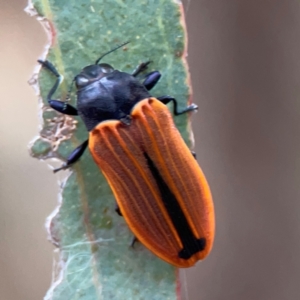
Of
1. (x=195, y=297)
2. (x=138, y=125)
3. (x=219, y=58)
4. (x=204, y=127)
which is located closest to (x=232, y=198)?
(x=204, y=127)

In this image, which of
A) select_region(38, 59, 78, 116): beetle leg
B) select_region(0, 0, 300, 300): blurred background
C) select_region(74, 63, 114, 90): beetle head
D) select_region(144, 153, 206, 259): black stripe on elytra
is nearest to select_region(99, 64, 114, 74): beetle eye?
select_region(74, 63, 114, 90): beetle head

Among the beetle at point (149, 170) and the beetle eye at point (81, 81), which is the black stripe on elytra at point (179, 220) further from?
the beetle eye at point (81, 81)

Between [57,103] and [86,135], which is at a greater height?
[57,103]

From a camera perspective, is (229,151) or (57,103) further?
(229,151)

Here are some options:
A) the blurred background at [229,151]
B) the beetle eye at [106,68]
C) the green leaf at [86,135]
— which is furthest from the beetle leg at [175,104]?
the blurred background at [229,151]

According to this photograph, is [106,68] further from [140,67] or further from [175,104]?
[175,104]

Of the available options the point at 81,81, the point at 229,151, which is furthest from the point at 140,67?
the point at 229,151

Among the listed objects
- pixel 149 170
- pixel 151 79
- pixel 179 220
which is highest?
pixel 151 79
